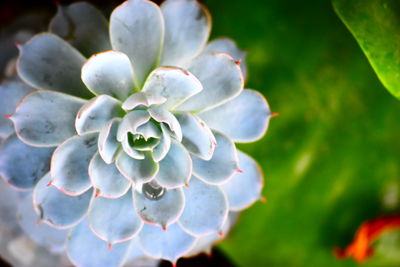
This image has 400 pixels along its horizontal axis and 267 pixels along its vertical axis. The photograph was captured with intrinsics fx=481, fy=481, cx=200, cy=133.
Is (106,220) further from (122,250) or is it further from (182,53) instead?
(182,53)

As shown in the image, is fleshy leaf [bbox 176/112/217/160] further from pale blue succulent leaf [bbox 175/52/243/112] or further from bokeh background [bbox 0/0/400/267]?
bokeh background [bbox 0/0/400/267]

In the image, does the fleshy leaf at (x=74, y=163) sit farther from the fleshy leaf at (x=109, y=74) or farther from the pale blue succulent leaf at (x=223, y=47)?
the pale blue succulent leaf at (x=223, y=47)

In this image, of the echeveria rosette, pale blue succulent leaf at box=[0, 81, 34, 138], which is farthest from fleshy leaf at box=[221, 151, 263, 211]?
pale blue succulent leaf at box=[0, 81, 34, 138]

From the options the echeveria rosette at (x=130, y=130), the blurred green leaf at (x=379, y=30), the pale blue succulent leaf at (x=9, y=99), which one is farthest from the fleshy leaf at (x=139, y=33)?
the blurred green leaf at (x=379, y=30)

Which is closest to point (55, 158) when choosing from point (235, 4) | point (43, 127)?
point (43, 127)

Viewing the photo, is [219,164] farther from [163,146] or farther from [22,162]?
[22,162]
